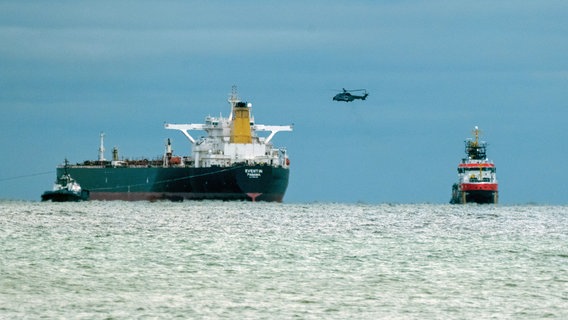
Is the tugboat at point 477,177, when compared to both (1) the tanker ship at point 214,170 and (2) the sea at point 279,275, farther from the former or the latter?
(2) the sea at point 279,275

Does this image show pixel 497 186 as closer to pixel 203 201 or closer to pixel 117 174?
pixel 203 201

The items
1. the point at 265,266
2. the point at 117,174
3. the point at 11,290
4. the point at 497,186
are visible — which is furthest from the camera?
the point at 117,174

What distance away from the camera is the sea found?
23703 mm

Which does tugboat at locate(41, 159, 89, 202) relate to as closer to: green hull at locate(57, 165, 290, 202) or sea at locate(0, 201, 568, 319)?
green hull at locate(57, 165, 290, 202)

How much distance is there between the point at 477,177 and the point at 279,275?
90.5m

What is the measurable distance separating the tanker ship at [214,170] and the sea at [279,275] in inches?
2417

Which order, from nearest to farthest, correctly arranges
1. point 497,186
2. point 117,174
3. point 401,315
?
point 401,315 < point 497,186 < point 117,174

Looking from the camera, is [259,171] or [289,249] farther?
[259,171]

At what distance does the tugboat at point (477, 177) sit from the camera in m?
119

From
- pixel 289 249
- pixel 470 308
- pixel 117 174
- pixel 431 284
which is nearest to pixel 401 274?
pixel 431 284

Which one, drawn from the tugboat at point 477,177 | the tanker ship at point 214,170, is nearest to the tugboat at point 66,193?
the tanker ship at point 214,170

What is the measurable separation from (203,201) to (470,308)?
9689 cm

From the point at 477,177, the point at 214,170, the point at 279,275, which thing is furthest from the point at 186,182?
the point at 279,275

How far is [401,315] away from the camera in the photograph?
23.0 m
